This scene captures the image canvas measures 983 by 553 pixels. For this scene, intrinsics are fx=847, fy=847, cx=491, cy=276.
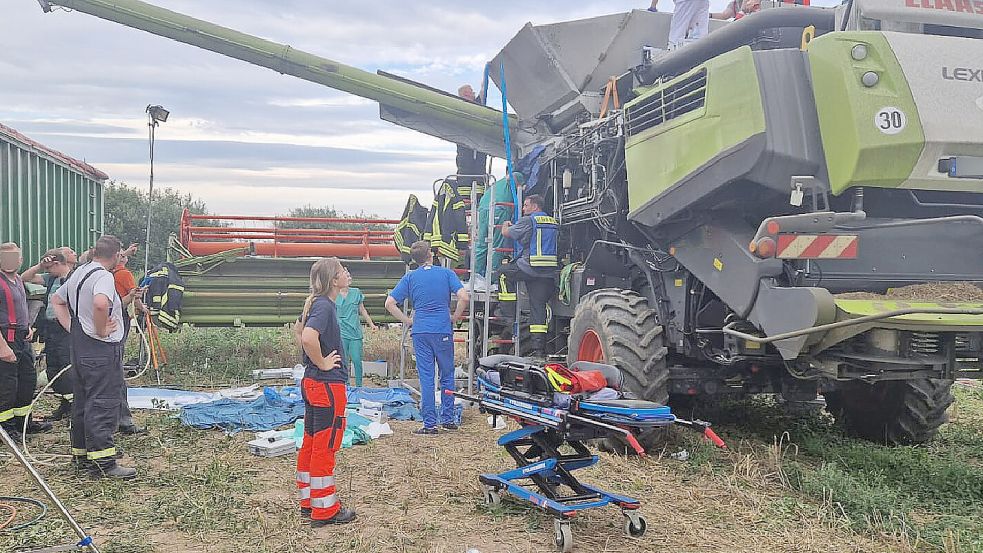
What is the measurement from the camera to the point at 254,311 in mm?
11156

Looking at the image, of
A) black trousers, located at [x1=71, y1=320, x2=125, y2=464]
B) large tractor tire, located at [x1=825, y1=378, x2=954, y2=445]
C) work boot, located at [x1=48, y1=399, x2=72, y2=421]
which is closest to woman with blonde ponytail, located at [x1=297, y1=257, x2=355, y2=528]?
black trousers, located at [x1=71, y1=320, x2=125, y2=464]

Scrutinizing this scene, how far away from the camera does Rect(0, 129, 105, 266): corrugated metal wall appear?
8.45m

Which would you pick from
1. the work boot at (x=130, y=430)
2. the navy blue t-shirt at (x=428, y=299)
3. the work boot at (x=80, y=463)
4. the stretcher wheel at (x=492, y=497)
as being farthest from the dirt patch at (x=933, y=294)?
the work boot at (x=130, y=430)

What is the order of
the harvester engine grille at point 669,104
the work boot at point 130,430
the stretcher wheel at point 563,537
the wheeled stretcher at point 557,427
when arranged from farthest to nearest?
the work boot at point 130,430, the harvester engine grille at point 669,104, the stretcher wheel at point 563,537, the wheeled stretcher at point 557,427

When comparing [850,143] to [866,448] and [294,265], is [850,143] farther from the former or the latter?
[294,265]

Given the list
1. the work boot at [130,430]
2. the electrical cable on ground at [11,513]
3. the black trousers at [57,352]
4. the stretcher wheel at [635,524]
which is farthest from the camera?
the black trousers at [57,352]

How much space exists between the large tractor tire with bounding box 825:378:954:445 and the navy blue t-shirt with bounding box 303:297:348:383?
396 centimetres

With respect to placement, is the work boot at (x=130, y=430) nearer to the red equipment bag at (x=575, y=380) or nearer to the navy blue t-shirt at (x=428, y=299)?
the navy blue t-shirt at (x=428, y=299)

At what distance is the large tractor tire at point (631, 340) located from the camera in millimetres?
5969

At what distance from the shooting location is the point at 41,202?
31.7 ft

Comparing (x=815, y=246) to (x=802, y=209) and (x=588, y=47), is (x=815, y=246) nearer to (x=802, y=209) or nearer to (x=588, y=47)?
(x=802, y=209)

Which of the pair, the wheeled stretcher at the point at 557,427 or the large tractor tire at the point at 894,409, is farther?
the large tractor tire at the point at 894,409

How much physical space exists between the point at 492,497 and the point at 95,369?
284cm

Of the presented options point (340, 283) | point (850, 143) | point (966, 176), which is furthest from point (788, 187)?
point (340, 283)
